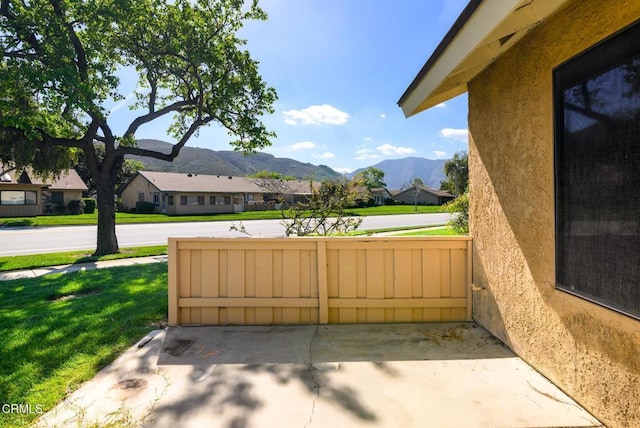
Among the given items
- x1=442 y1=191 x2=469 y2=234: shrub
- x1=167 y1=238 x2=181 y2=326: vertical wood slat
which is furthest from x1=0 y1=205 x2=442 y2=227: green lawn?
x1=167 y1=238 x2=181 y2=326: vertical wood slat

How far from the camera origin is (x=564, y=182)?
7.69 ft

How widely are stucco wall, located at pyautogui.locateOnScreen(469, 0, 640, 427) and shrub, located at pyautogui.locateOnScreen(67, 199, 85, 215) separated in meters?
35.3

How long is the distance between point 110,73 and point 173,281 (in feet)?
28.7

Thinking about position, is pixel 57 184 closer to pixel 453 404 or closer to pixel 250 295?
pixel 250 295

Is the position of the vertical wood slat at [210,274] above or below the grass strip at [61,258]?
above

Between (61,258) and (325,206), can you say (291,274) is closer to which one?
(325,206)

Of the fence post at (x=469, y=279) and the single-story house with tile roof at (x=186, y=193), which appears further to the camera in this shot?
the single-story house with tile roof at (x=186, y=193)

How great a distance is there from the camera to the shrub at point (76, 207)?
2975 centimetres

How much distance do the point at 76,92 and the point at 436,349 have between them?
31.8 ft

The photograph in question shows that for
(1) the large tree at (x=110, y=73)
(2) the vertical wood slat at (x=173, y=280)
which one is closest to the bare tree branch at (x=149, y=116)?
(1) the large tree at (x=110, y=73)

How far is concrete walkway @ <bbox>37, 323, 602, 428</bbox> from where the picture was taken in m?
2.12

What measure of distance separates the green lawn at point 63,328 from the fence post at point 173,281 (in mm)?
279

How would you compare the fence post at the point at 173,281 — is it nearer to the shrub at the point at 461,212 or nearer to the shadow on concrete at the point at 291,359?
→ the shadow on concrete at the point at 291,359

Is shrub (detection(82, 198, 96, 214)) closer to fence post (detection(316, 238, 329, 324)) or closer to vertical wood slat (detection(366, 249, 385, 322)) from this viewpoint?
fence post (detection(316, 238, 329, 324))
